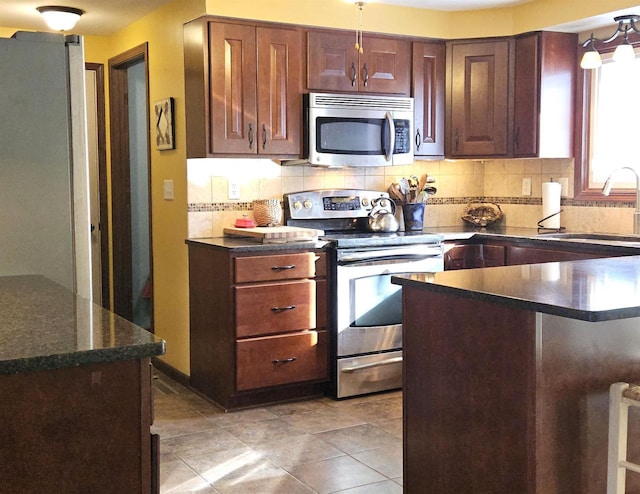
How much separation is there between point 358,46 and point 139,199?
6.94 ft

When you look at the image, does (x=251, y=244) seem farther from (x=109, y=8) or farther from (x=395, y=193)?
(x=109, y=8)

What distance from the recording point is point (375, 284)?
432 centimetres

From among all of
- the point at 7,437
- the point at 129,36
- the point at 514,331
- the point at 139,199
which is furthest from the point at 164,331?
the point at 7,437

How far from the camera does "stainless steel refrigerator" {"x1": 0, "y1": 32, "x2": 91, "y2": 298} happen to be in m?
2.45

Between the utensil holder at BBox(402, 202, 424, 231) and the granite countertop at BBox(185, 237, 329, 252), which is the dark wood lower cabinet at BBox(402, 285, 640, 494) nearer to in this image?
the granite countertop at BBox(185, 237, 329, 252)

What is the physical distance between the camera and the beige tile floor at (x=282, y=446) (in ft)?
10.3

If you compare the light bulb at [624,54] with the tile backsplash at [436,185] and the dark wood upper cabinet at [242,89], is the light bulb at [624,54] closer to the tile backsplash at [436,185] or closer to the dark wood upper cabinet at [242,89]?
the tile backsplash at [436,185]

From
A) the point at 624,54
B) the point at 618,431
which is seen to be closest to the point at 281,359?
the point at 618,431

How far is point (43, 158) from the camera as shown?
2.50 metres

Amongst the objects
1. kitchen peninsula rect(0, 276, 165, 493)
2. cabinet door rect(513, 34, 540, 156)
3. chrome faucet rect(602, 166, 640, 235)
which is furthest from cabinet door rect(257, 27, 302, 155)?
kitchen peninsula rect(0, 276, 165, 493)

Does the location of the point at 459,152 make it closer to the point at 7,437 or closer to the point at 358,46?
the point at 358,46

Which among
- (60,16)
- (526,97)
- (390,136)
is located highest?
(60,16)

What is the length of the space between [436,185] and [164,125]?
1867mm

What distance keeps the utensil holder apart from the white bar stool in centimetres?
274
